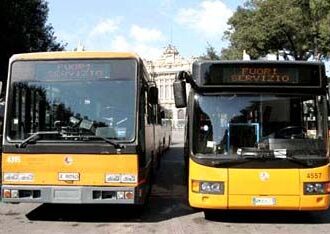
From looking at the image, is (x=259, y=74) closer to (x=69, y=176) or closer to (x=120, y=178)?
(x=120, y=178)

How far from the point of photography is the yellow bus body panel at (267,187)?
10266 mm

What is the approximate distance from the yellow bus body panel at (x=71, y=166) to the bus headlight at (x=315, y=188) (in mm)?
2776

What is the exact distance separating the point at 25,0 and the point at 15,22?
137 cm

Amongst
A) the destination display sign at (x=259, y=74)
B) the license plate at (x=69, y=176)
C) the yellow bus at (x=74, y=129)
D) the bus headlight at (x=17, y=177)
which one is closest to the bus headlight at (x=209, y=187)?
the yellow bus at (x=74, y=129)

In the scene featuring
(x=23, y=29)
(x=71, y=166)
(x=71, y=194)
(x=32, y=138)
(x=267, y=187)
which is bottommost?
(x=71, y=194)

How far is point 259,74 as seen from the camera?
10742mm

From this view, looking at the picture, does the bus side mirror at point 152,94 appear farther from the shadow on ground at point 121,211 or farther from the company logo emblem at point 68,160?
the company logo emblem at point 68,160

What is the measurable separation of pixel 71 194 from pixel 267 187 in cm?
317

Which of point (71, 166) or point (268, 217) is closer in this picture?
point (71, 166)

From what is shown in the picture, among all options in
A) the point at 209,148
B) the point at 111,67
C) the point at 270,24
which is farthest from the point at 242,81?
the point at 270,24

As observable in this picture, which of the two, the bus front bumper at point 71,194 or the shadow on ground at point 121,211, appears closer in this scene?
the bus front bumper at point 71,194

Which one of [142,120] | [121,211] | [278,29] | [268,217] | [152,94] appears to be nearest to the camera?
[142,120]

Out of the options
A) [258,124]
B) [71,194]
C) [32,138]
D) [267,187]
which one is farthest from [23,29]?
[267,187]

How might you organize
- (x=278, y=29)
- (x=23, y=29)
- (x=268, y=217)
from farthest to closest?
(x=278, y=29), (x=23, y=29), (x=268, y=217)
